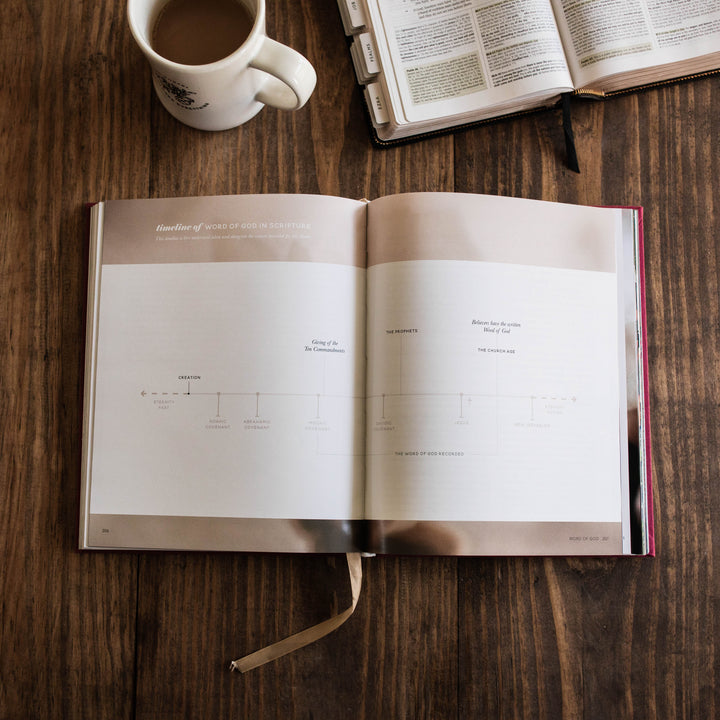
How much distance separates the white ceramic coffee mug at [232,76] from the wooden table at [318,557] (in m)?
0.05

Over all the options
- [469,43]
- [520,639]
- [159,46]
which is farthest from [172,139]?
[520,639]

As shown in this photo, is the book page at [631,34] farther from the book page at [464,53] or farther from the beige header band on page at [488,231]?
the beige header band on page at [488,231]

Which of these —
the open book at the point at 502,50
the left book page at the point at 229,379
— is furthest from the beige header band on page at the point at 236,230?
the open book at the point at 502,50

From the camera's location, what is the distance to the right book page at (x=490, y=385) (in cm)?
51

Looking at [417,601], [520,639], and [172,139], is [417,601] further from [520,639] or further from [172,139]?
[172,139]

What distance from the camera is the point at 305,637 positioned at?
0.52 meters

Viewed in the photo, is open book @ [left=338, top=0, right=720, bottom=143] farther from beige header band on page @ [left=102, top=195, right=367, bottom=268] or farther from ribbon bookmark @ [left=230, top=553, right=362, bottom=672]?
ribbon bookmark @ [left=230, top=553, right=362, bottom=672]

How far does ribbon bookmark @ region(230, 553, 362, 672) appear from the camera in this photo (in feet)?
1.70

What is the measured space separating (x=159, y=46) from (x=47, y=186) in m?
0.16

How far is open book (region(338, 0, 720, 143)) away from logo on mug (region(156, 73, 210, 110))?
16cm

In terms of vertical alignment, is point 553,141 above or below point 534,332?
above

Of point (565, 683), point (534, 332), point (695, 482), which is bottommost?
point (565, 683)

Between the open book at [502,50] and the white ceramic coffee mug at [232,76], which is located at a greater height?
the open book at [502,50]

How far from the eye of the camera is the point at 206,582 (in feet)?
1.76
